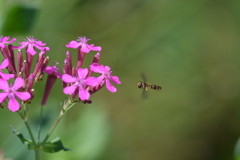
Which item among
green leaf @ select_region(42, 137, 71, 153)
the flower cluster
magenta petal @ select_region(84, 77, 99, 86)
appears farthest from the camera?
green leaf @ select_region(42, 137, 71, 153)

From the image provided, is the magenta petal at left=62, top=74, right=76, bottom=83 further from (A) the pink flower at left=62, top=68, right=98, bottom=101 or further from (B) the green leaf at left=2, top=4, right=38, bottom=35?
(B) the green leaf at left=2, top=4, right=38, bottom=35

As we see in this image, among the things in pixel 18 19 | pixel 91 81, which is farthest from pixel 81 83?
pixel 18 19

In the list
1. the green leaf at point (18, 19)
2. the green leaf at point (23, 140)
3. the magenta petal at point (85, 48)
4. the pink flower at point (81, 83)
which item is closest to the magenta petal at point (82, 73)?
the pink flower at point (81, 83)

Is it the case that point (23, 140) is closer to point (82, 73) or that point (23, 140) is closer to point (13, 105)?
point (13, 105)

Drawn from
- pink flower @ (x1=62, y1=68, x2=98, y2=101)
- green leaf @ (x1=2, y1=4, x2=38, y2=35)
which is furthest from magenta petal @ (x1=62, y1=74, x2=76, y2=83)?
A: green leaf @ (x1=2, y1=4, x2=38, y2=35)

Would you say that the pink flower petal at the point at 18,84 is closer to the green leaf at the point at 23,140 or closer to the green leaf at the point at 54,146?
Result: the green leaf at the point at 23,140

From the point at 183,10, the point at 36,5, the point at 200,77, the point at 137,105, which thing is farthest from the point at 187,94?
the point at 36,5
